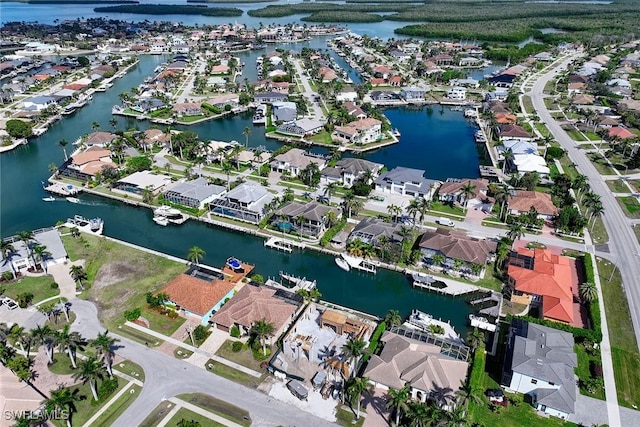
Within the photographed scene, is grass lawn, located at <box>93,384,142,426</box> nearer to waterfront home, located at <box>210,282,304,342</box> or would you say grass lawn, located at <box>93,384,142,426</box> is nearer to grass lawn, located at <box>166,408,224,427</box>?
grass lawn, located at <box>166,408,224,427</box>

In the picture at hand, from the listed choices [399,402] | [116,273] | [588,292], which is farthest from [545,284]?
[116,273]

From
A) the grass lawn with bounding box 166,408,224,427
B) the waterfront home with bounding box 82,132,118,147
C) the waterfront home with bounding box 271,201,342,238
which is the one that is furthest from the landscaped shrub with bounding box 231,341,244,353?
the waterfront home with bounding box 82,132,118,147

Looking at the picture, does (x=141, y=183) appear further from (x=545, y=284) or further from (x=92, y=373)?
(x=545, y=284)

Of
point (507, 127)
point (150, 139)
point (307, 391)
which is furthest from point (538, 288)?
point (150, 139)

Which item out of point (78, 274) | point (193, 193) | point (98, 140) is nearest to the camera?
point (78, 274)

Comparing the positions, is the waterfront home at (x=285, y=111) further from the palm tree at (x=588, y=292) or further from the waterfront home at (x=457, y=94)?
the palm tree at (x=588, y=292)

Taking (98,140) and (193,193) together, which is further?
(98,140)

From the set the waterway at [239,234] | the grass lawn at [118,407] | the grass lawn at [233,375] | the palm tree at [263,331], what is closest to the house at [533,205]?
the waterway at [239,234]
